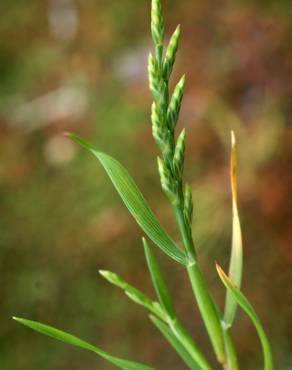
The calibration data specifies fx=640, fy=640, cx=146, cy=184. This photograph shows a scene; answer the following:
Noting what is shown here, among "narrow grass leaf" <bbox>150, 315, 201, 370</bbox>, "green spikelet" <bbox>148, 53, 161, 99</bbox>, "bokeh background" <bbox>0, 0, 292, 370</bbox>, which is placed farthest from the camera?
"bokeh background" <bbox>0, 0, 292, 370</bbox>

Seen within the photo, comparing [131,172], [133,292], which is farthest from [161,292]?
[131,172]

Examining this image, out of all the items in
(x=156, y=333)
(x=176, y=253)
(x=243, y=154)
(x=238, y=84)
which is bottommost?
(x=156, y=333)

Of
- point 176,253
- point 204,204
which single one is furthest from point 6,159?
point 176,253

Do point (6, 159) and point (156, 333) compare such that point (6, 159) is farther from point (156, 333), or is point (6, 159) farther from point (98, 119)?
point (156, 333)

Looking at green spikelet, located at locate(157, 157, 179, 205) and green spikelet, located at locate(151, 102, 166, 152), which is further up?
green spikelet, located at locate(151, 102, 166, 152)

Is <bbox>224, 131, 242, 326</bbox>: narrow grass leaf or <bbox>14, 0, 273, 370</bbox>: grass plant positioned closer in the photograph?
<bbox>14, 0, 273, 370</bbox>: grass plant

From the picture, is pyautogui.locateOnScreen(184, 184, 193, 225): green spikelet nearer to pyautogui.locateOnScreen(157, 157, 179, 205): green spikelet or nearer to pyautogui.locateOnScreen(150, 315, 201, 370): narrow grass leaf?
pyautogui.locateOnScreen(157, 157, 179, 205): green spikelet

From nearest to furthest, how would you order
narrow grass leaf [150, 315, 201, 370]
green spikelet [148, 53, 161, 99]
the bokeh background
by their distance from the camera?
green spikelet [148, 53, 161, 99], narrow grass leaf [150, 315, 201, 370], the bokeh background

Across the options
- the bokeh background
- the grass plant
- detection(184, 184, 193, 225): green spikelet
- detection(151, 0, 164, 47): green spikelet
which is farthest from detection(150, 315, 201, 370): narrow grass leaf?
the bokeh background
